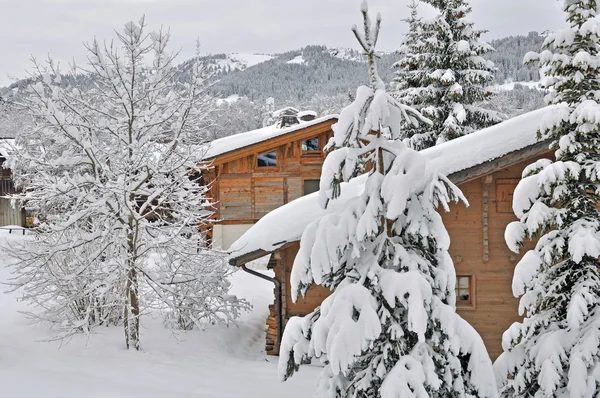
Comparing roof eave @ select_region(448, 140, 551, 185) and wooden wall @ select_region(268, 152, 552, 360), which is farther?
wooden wall @ select_region(268, 152, 552, 360)

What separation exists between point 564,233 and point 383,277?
12.4ft

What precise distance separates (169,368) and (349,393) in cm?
572

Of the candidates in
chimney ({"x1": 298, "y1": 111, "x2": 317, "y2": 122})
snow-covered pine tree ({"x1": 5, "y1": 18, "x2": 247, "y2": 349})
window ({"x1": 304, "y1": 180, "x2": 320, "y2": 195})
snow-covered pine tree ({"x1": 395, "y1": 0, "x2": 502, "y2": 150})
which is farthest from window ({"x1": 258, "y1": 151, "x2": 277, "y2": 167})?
snow-covered pine tree ({"x1": 5, "y1": 18, "x2": 247, "y2": 349})

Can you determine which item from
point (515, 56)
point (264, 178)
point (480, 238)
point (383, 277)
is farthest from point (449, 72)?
point (515, 56)

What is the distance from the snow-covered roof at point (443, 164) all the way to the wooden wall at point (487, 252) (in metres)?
0.54

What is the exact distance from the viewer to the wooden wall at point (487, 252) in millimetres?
13023

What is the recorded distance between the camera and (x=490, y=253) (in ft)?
42.9

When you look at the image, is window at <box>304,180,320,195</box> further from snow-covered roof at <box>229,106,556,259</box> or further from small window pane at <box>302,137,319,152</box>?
snow-covered roof at <box>229,106,556,259</box>

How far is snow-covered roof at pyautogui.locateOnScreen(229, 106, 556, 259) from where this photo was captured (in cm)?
1239

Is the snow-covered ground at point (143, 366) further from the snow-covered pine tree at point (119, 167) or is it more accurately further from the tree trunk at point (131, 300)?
the snow-covered pine tree at point (119, 167)

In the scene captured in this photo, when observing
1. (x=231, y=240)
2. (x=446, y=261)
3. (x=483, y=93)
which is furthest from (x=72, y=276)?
(x=483, y=93)

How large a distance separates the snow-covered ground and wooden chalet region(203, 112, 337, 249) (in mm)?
11622

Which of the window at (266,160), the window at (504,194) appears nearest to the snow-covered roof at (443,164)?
the window at (504,194)

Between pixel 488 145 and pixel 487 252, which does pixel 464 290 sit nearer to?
pixel 487 252
